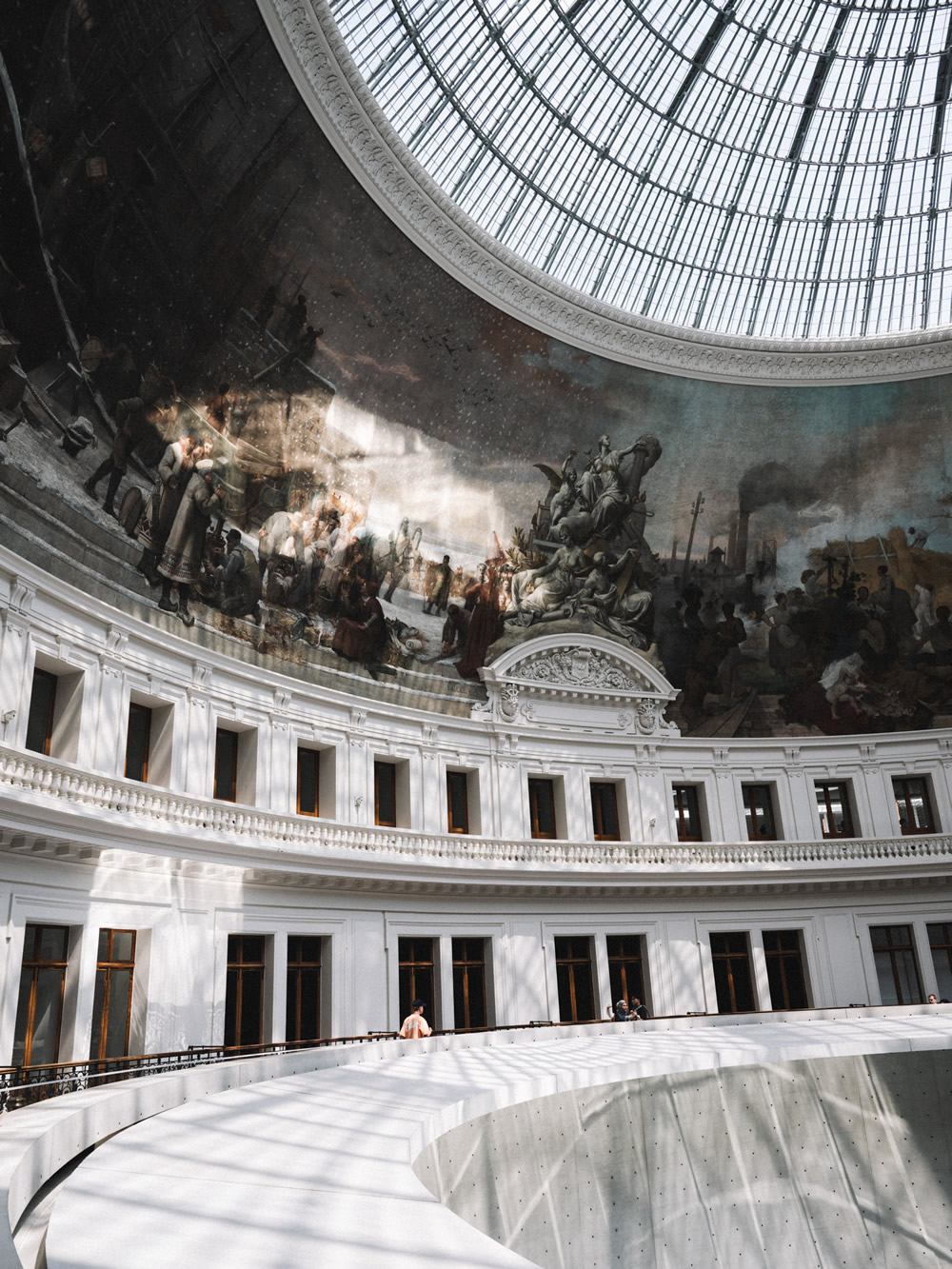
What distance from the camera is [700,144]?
107 feet

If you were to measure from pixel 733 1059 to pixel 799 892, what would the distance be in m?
18.4

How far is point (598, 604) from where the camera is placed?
3300 cm

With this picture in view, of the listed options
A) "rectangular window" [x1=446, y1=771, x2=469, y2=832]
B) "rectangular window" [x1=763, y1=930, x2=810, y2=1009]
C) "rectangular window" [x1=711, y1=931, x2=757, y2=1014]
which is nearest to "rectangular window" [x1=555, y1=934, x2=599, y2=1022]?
"rectangular window" [x1=711, y1=931, x2=757, y2=1014]

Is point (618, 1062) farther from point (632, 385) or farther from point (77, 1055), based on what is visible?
point (632, 385)

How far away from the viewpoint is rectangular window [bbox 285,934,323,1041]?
79.0 feet

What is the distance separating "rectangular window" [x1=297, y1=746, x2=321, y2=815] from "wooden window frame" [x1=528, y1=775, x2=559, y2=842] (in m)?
7.23

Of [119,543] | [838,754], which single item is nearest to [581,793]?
[838,754]

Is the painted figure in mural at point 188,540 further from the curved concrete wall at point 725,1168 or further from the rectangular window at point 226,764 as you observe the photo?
the curved concrete wall at point 725,1168

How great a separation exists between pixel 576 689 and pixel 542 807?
3931 mm

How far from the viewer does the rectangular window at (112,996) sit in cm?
1928

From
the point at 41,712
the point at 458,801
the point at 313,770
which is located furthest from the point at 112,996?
the point at 458,801

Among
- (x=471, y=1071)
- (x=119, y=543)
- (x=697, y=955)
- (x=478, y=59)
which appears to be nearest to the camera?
(x=471, y=1071)

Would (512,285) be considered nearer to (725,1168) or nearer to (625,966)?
(625,966)

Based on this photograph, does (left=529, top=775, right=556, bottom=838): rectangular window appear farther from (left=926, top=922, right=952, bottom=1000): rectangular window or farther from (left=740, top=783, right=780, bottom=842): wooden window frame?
(left=926, top=922, right=952, bottom=1000): rectangular window
